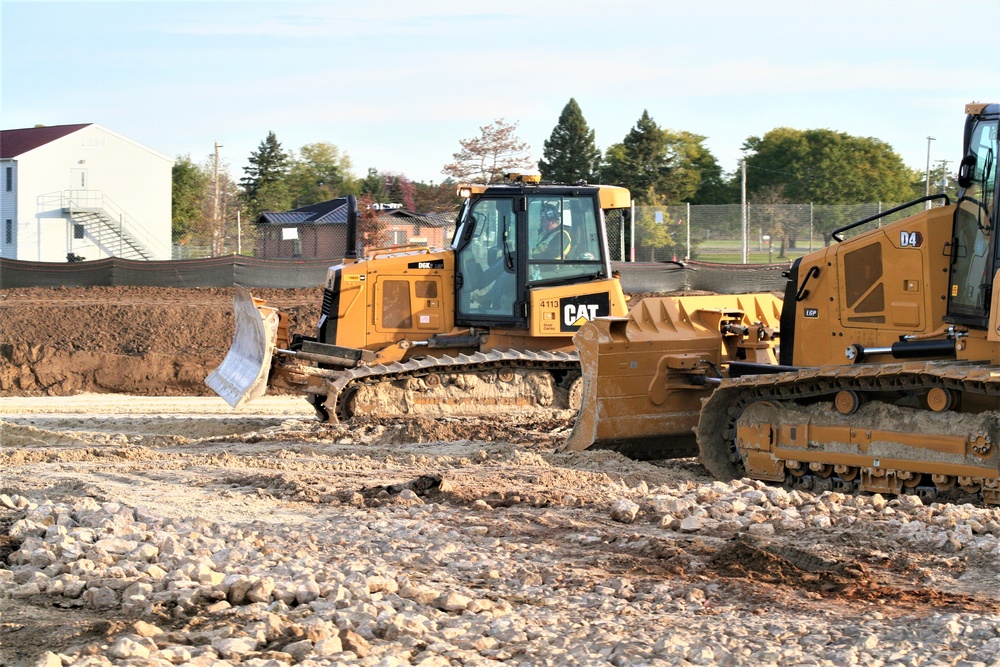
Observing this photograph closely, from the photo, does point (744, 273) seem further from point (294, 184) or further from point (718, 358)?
point (294, 184)

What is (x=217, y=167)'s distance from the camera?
171ft

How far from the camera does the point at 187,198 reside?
63.2 meters

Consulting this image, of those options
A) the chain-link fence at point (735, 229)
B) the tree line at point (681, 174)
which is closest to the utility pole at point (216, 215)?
the tree line at point (681, 174)

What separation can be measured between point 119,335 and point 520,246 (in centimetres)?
1052

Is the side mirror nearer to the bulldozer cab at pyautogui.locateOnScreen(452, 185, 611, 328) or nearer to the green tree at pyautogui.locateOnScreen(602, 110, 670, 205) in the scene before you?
the bulldozer cab at pyautogui.locateOnScreen(452, 185, 611, 328)

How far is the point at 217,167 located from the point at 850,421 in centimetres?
4713

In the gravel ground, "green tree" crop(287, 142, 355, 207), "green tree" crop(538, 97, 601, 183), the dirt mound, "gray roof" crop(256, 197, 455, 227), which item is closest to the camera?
the gravel ground

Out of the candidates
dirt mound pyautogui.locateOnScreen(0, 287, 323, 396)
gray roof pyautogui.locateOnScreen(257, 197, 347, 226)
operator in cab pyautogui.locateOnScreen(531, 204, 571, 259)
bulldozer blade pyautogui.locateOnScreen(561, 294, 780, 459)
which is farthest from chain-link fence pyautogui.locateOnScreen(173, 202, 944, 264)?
bulldozer blade pyautogui.locateOnScreen(561, 294, 780, 459)

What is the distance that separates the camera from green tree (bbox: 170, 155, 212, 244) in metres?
59.2

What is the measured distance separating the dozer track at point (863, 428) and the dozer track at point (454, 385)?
3408mm

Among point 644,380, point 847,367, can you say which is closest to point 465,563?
point 847,367

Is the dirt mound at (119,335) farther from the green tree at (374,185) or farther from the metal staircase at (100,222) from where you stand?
the green tree at (374,185)

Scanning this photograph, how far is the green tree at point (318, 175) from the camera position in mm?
74500

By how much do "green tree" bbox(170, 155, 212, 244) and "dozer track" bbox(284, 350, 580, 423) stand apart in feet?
151
